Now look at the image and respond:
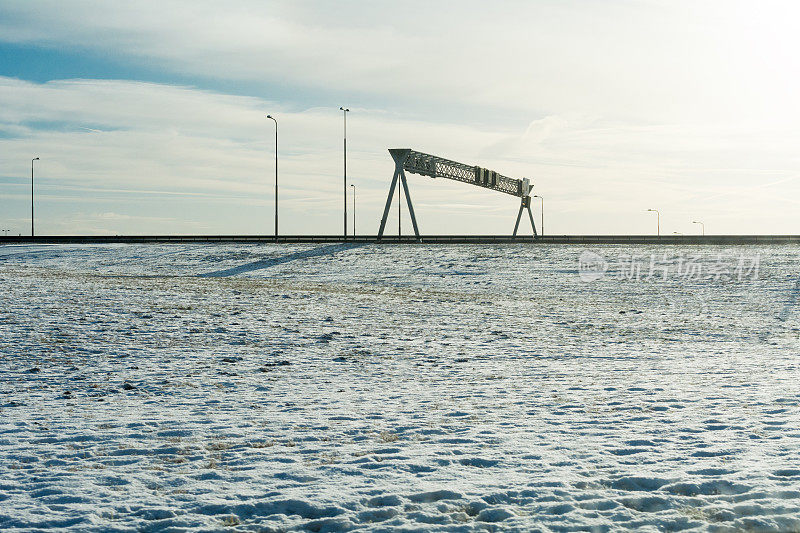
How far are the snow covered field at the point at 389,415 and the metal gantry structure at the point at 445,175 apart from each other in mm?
29976

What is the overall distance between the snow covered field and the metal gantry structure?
29976mm

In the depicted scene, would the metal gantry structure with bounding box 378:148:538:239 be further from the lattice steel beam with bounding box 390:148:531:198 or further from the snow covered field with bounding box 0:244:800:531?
the snow covered field with bounding box 0:244:800:531

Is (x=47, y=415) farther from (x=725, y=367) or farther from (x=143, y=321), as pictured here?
(x=725, y=367)

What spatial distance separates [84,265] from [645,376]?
119ft

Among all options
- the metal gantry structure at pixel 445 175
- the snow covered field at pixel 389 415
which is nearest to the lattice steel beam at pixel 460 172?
the metal gantry structure at pixel 445 175

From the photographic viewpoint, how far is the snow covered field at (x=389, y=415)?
208 inches

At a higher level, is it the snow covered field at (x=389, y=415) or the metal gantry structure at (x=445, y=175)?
the metal gantry structure at (x=445, y=175)

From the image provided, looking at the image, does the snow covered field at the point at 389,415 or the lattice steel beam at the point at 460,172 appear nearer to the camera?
the snow covered field at the point at 389,415

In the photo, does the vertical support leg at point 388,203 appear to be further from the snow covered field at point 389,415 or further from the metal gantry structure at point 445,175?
the snow covered field at point 389,415

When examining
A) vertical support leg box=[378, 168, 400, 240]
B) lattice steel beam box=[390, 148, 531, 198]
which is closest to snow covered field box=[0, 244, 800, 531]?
vertical support leg box=[378, 168, 400, 240]

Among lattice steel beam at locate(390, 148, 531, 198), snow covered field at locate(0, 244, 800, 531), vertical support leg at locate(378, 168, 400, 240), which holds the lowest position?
snow covered field at locate(0, 244, 800, 531)

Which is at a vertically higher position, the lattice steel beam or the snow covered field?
the lattice steel beam

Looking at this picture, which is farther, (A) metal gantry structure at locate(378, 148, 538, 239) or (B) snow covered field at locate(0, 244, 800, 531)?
(A) metal gantry structure at locate(378, 148, 538, 239)

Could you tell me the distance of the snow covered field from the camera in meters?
5.27
